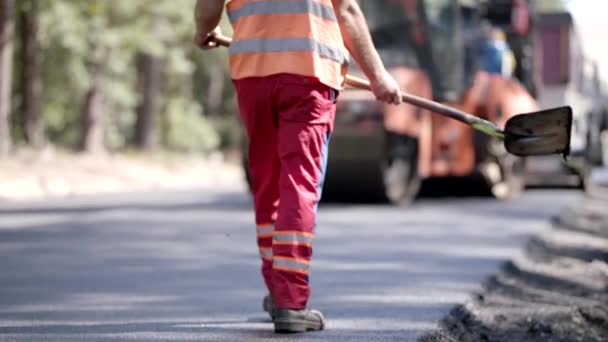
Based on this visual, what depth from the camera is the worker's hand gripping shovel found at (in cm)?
583

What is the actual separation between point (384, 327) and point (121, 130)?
3995cm

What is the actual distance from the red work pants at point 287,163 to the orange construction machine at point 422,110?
8.58m

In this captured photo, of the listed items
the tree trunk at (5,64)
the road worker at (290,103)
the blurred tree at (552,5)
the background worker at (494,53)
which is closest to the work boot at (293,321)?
the road worker at (290,103)

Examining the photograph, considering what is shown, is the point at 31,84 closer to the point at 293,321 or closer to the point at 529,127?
the point at 529,127

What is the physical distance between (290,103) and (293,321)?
2.73 feet

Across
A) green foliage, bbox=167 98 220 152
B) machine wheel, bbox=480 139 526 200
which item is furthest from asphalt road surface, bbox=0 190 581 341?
green foliage, bbox=167 98 220 152

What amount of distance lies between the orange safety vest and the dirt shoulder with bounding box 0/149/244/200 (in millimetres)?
11917

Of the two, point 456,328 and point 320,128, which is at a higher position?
point 320,128

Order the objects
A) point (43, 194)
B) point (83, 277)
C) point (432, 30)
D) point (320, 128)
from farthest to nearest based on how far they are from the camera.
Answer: point (43, 194), point (432, 30), point (83, 277), point (320, 128)

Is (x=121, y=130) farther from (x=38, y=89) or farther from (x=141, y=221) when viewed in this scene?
(x=141, y=221)

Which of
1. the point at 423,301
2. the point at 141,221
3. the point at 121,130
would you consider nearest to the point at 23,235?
the point at 141,221

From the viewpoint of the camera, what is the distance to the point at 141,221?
1194 centimetres

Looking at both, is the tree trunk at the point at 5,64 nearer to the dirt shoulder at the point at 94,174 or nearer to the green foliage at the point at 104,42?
the dirt shoulder at the point at 94,174

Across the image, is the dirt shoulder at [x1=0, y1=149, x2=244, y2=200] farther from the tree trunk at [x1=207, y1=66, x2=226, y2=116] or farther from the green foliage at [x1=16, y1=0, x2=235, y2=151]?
the tree trunk at [x1=207, y1=66, x2=226, y2=116]
